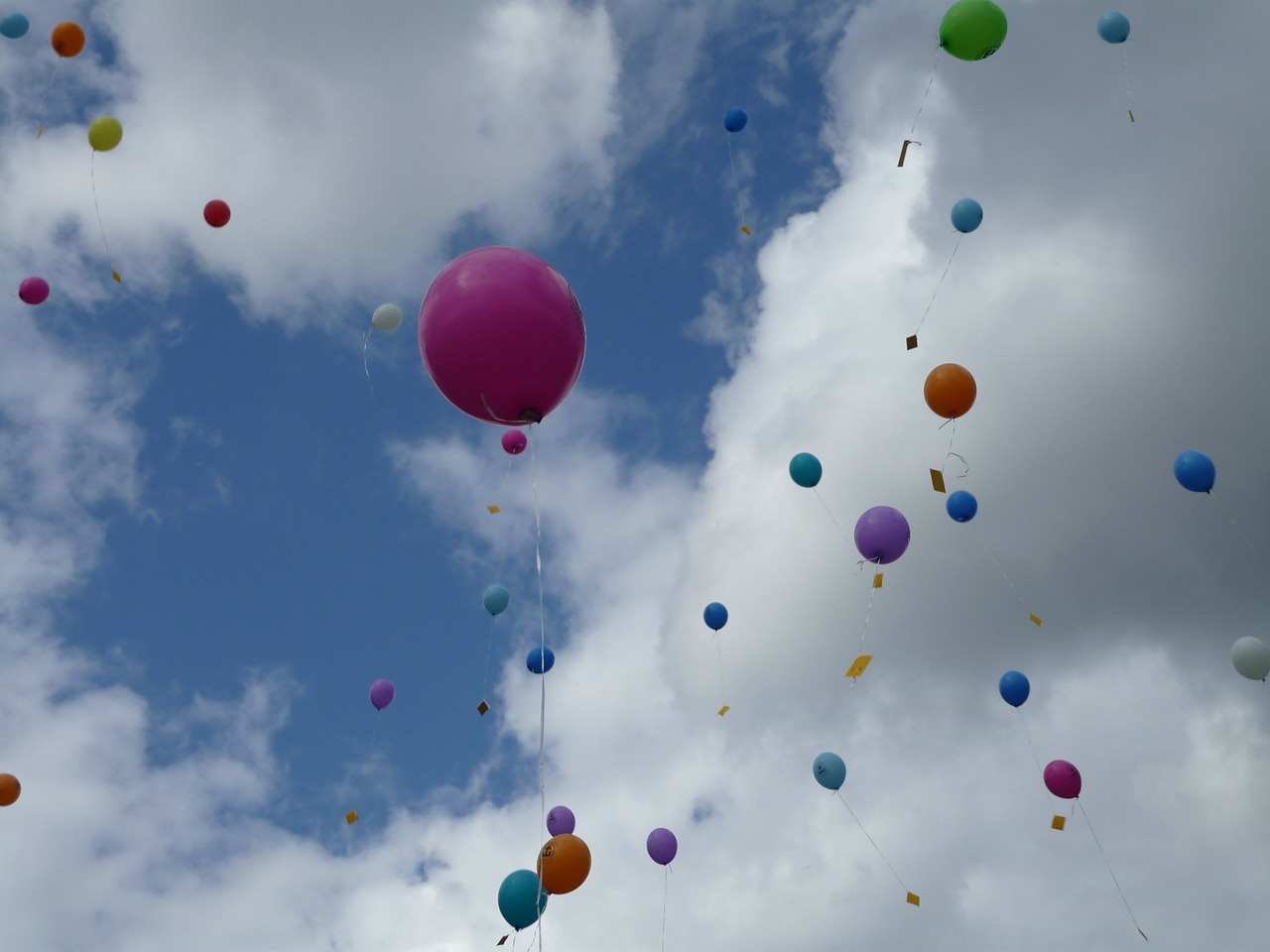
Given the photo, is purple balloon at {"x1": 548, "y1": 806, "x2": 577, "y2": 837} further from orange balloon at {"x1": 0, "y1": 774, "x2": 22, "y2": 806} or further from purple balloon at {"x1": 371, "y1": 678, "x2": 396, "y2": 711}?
orange balloon at {"x1": 0, "y1": 774, "x2": 22, "y2": 806}

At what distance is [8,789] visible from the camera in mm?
9492

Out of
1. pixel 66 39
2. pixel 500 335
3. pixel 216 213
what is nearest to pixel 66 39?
pixel 66 39

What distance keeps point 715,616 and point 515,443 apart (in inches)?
140

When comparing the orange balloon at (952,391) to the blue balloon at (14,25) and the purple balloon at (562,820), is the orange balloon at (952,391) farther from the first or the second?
the blue balloon at (14,25)

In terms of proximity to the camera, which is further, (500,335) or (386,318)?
(386,318)

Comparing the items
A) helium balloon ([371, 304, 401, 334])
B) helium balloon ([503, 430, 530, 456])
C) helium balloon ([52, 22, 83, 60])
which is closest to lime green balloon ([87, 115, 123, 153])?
helium balloon ([52, 22, 83, 60])

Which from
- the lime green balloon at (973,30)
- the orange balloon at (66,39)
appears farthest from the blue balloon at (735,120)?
the orange balloon at (66,39)

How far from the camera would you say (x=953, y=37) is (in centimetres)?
940

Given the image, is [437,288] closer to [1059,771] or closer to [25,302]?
[25,302]

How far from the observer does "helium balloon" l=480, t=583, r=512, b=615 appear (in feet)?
34.8

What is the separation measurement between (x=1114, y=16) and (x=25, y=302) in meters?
13.6

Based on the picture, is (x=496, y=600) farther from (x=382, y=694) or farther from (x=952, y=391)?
(x=952, y=391)

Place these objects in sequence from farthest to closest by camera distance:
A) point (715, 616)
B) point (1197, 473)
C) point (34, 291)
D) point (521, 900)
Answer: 1. point (715, 616)
2. point (34, 291)
3. point (1197, 473)
4. point (521, 900)

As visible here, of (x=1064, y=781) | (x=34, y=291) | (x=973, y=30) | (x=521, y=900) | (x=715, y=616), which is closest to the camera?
(x=521, y=900)
